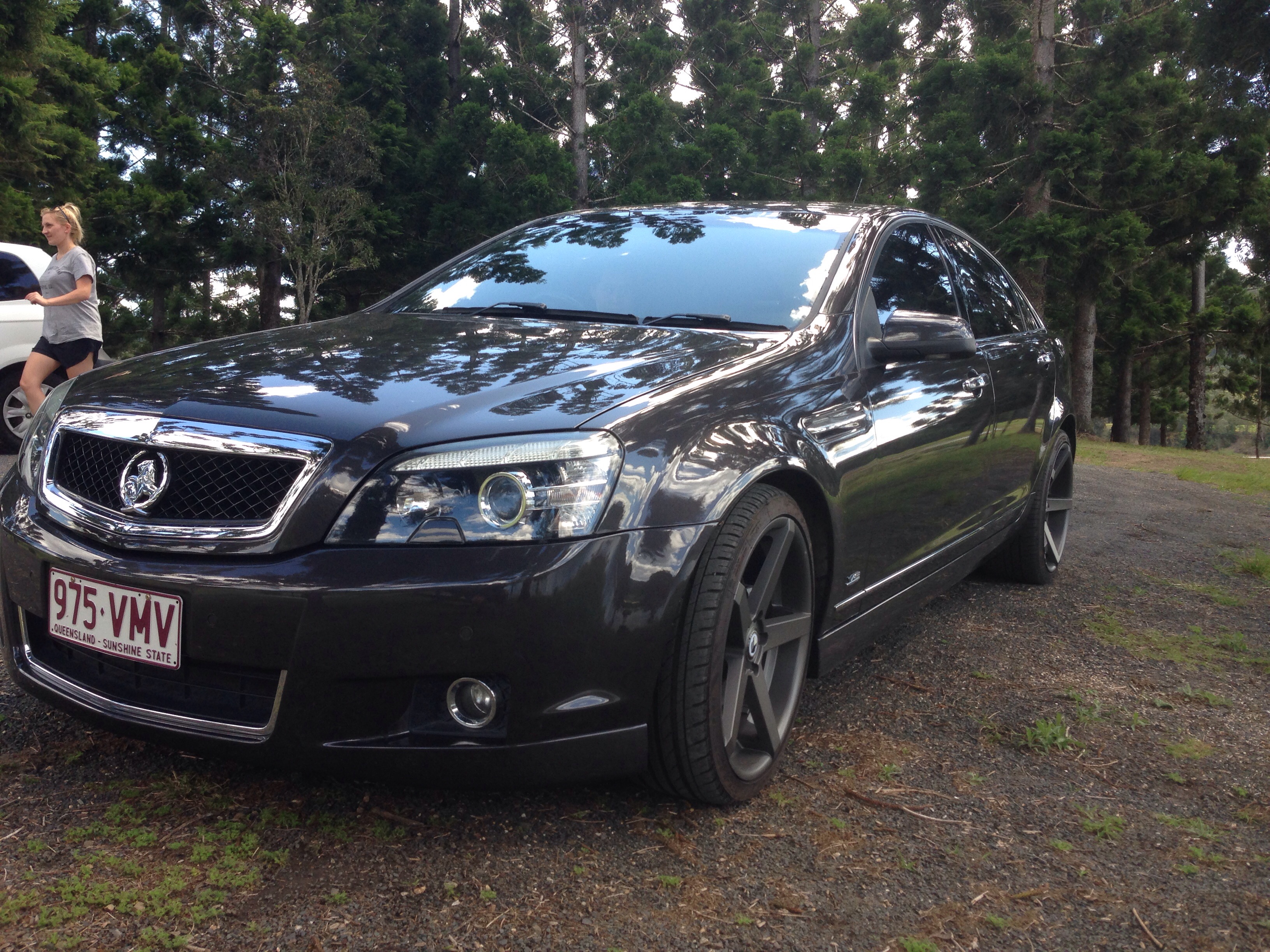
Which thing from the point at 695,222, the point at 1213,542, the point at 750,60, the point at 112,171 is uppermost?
the point at 750,60

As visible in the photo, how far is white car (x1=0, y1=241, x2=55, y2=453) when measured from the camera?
27.1 ft

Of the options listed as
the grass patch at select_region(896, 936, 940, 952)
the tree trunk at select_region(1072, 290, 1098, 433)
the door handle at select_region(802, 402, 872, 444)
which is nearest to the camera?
the grass patch at select_region(896, 936, 940, 952)

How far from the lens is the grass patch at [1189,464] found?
11.1 m

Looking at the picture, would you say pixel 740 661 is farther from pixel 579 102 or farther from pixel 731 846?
pixel 579 102

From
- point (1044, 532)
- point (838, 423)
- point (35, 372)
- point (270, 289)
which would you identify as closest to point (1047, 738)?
point (838, 423)

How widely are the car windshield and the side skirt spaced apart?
85 cm

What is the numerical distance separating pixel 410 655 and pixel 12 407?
26.2 ft

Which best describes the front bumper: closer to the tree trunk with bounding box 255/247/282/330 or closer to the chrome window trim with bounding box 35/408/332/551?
the chrome window trim with bounding box 35/408/332/551

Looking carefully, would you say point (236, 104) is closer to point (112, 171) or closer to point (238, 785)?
point (112, 171)

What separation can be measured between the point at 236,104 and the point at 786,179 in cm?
1512

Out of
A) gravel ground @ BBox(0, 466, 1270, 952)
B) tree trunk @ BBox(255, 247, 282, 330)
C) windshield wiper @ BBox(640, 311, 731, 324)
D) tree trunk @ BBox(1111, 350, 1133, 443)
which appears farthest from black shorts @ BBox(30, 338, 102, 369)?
tree trunk @ BBox(1111, 350, 1133, 443)

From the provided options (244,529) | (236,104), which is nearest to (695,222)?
(244,529)

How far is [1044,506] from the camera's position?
4.74m

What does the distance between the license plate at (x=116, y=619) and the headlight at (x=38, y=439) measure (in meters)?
0.32
